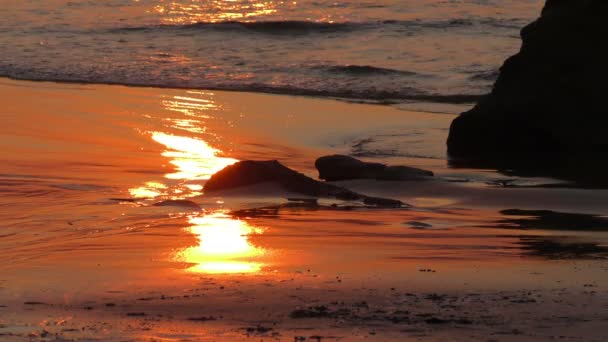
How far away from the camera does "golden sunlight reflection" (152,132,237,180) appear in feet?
29.0

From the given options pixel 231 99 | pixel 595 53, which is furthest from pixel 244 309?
pixel 231 99

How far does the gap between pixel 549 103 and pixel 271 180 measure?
331 centimetres

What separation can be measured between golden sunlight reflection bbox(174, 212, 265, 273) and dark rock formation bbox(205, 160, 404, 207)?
Answer: 830 millimetres

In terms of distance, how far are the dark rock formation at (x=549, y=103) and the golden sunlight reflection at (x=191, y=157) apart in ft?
7.09

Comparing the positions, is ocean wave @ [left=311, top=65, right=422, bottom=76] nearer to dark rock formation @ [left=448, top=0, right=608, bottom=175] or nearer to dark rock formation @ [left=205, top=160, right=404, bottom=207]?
dark rock formation @ [left=448, top=0, right=608, bottom=175]

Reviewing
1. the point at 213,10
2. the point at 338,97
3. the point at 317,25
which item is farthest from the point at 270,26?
the point at 338,97

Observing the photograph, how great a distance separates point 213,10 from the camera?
979 inches

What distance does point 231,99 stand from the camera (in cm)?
1406

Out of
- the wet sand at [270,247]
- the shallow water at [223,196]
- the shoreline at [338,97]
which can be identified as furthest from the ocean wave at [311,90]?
the wet sand at [270,247]

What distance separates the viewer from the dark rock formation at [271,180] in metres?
7.82

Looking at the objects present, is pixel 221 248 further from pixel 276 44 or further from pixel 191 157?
pixel 276 44

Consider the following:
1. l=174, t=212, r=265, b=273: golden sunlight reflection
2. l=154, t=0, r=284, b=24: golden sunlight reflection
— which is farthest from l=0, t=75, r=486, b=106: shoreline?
l=174, t=212, r=265, b=273: golden sunlight reflection

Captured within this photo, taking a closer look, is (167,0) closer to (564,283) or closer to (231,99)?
(231,99)

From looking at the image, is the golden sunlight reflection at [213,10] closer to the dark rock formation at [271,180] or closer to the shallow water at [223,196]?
the shallow water at [223,196]
